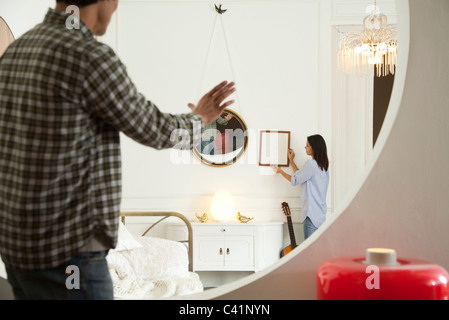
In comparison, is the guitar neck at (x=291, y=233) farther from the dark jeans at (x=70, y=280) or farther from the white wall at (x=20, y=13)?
the dark jeans at (x=70, y=280)

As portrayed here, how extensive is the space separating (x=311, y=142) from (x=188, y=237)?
1509 millimetres

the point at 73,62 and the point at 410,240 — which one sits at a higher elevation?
the point at 73,62

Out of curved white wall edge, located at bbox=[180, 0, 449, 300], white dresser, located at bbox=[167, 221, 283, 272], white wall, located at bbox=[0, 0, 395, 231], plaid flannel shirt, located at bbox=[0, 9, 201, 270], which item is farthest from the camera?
white wall, located at bbox=[0, 0, 395, 231]

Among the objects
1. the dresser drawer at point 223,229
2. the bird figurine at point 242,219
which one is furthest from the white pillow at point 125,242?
the bird figurine at point 242,219

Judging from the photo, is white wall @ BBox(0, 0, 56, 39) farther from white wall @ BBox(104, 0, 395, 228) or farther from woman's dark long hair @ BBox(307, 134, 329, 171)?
woman's dark long hair @ BBox(307, 134, 329, 171)

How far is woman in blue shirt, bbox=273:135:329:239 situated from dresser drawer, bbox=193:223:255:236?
0.57m

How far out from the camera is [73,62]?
1113 millimetres

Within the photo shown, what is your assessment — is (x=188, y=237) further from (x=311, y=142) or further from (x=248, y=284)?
(x=248, y=284)

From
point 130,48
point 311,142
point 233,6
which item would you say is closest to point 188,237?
point 311,142

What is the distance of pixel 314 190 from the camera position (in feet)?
16.7

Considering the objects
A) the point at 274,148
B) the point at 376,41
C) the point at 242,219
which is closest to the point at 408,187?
the point at 376,41

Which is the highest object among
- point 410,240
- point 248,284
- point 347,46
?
point 347,46

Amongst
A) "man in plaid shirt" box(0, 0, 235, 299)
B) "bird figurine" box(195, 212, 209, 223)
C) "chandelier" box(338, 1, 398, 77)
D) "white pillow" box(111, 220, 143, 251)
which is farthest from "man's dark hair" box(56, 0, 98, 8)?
"bird figurine" box(195, 212, 209, 223)

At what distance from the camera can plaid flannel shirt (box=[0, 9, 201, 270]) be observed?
1.12 meters
